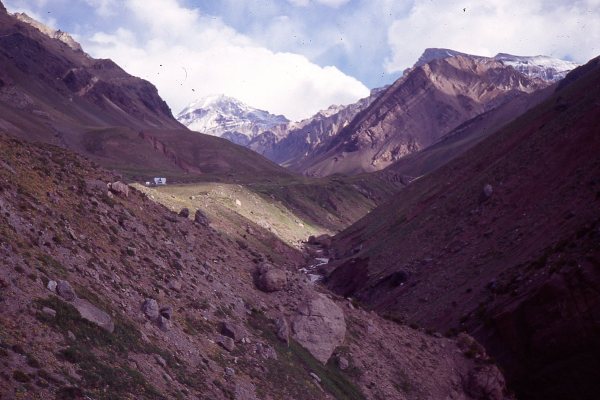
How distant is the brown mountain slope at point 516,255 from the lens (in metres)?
21.2

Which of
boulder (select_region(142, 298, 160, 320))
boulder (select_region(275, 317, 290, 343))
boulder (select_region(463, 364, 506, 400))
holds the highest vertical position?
boulder (select_region(463, 364, 506, 400))

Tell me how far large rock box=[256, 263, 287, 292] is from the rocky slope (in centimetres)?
6

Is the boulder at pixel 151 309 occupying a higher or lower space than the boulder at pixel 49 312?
higher

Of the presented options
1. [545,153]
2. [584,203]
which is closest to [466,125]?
[545,153]

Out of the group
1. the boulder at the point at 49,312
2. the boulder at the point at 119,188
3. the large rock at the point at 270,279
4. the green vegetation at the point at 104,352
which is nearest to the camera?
the green vegetation at the point at 104,352

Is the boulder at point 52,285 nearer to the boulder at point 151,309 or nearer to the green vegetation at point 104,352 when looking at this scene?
the green vegetation at point 104,352

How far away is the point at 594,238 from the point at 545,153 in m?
18.9

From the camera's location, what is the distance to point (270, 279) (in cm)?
2100

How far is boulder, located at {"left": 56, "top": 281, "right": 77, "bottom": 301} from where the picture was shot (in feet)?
38.1

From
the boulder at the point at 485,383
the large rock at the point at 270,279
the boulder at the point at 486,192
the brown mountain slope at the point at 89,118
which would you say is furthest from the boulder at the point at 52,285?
the brown mountain slope at the point at 89,118

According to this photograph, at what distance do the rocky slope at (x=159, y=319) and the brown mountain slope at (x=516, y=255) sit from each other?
2598 millimetres

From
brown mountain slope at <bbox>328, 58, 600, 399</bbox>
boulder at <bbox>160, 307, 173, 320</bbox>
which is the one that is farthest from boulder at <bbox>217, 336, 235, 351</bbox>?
brown mountain slope at <bbox>328, 58, 600, 399</bbox>

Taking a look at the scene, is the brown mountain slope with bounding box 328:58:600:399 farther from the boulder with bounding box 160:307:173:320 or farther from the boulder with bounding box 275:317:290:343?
the boulder with bounding box 160:307:173:320

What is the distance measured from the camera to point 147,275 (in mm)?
15961
